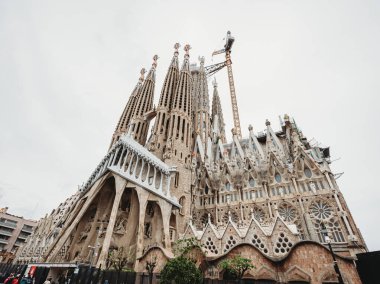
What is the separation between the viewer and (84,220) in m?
23.3

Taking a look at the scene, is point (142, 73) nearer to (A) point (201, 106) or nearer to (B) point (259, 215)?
(A) point (201, 106)

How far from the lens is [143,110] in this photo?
125ft

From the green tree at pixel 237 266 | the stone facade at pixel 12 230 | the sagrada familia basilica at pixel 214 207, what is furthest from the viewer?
the stone facade at pixel 12 230

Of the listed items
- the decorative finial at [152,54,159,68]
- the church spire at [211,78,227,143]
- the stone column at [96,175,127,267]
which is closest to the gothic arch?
the stone column at [96,175,127,267]

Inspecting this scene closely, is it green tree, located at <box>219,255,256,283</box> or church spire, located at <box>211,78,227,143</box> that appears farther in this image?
church spire, located at <box>211,78,227,143</box>

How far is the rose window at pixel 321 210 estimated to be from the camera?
18881 mm

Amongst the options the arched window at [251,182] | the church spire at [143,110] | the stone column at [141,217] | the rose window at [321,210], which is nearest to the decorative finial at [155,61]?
the church spire at [143,110]

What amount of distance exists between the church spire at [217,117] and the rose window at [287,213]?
2425 cm

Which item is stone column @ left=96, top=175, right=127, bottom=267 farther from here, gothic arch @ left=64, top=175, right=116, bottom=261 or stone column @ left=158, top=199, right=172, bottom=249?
stone column @ left=158, top=199, right=172, bottom=249

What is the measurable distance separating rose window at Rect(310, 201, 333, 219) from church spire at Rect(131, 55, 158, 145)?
88.5ft

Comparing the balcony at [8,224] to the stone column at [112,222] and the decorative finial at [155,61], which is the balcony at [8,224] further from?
A: the stone column at [112,222]

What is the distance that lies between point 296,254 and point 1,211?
3221 inches

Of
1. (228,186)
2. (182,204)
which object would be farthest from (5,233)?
(228,186)

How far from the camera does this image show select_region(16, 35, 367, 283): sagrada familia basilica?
13.2 metres
